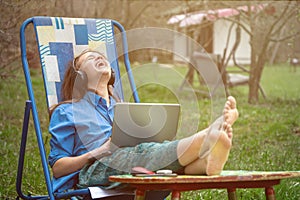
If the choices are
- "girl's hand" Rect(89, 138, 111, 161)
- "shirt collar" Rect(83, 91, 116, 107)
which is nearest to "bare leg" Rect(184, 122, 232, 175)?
"girl's hand" Rect(89, 138, 111, 161)

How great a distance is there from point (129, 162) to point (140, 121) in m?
0.22

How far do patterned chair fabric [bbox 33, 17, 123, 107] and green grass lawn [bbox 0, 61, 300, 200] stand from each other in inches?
11.5

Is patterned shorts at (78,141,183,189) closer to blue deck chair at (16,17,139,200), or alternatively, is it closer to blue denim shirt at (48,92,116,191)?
blue denim shirt at (48,92,116,191)

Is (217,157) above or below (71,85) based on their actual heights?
below

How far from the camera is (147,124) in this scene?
3043 mm

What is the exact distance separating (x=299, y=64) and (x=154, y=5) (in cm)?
1332

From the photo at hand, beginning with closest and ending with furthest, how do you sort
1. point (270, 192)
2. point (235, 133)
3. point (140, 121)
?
point (270, 192) → point (140, 121) → point (235, 133)

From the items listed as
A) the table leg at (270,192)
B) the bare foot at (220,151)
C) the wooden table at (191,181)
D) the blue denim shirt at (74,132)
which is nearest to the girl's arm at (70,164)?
the blue denim shirt at (74,132)

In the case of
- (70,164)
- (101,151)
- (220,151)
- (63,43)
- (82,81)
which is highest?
(63,43)

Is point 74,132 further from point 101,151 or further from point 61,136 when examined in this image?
point 101,151

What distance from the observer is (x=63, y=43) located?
403cm

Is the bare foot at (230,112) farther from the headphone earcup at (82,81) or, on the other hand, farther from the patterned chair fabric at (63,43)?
the patterned chair fabric at (63,43)

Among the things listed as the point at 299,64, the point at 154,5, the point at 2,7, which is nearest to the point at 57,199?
the point at 2,7

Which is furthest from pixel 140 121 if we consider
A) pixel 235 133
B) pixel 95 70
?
pixel 235 133
